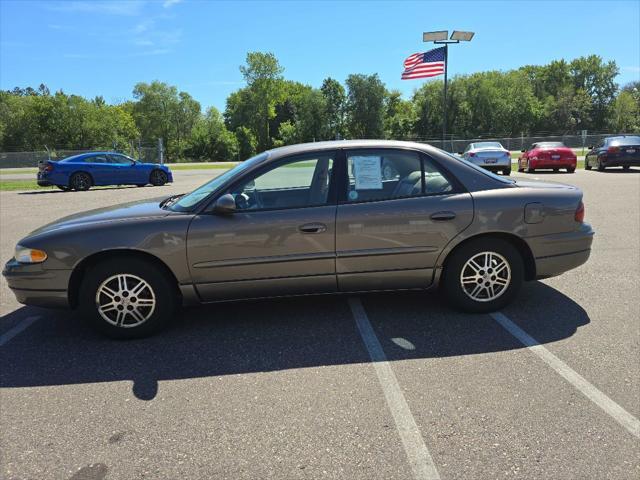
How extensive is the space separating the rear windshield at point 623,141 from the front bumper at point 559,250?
736 inches

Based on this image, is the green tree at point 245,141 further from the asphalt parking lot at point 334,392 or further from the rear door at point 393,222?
the asphalt parking lot at point 334,392

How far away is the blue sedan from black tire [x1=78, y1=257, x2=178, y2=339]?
1542 cm

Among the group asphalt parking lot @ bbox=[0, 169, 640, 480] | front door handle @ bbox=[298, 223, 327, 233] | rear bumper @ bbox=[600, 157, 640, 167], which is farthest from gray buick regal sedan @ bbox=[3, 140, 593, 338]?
rear bumper @ bbox=[600, 157, 640, 167]

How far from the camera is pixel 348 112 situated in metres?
86.7

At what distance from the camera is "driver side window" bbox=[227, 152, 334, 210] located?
159 inches

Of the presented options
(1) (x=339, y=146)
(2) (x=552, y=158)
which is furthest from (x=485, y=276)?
(2) (x=552, y=158)

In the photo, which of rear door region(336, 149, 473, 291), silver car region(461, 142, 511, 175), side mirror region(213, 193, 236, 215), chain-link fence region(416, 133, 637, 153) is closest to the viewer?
side mirror region(213, 193, 236, 215)

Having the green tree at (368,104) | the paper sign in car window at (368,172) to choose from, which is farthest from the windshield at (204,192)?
the green tree at (368,104)

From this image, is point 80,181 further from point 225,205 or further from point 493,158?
point 225,205

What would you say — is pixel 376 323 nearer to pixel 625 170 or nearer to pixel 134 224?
pixel 134 224

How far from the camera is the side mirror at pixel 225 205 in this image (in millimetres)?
3820

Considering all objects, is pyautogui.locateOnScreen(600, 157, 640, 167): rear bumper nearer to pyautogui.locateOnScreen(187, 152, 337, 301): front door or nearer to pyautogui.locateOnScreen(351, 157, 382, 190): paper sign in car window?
pyautogui.locateOnScreen(351, 157, 382, 190): paper sign in car window

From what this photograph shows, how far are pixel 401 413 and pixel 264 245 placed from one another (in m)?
1.70

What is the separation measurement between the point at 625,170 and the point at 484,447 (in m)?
21.9
